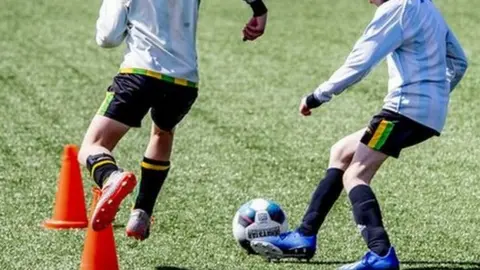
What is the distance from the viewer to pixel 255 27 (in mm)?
6652

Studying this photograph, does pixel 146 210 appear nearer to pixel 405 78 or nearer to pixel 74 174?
pixel 74 174

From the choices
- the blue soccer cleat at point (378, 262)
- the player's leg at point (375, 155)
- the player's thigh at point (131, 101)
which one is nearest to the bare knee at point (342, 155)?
the player's leg at point (375, 155)

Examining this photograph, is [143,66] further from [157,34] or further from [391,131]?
[391,131]

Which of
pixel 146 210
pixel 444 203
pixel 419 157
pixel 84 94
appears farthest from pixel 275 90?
pixel 146 210

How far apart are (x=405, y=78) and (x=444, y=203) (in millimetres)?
2111

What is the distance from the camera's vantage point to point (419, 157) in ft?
31.3

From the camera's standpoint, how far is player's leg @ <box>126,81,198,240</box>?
6441 millimetres

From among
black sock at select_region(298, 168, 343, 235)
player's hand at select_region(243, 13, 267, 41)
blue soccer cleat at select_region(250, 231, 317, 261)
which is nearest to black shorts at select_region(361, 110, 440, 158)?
black sock at select_region(298, 168, 343, 235)

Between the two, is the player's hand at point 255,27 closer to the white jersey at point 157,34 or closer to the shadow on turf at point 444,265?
the white jersey at point 157,34

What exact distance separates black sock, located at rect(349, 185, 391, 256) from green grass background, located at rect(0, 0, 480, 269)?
48 cm

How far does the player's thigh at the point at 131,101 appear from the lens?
20.8ft

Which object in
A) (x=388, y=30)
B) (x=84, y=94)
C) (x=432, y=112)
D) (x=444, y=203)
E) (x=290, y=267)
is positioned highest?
(x=388, y=30)

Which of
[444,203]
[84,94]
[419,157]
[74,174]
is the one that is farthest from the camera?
[84,94]

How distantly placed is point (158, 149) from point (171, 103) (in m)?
0.44
